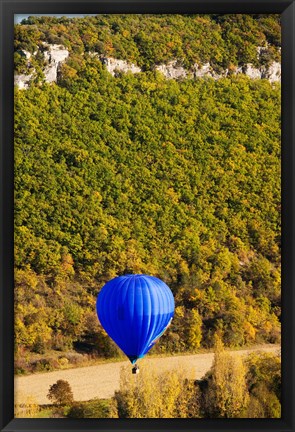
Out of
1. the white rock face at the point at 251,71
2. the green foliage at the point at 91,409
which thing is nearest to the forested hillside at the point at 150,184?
the white rock face at the point at 251,71

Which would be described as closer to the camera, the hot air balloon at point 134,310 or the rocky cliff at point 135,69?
the hot air balloon at point 134,310

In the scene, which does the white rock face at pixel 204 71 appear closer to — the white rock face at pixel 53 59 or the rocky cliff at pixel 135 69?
the rocky cliff at pixel 135 69

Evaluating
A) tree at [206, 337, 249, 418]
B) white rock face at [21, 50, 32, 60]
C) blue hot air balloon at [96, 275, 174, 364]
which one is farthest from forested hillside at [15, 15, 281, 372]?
blue hot air balloon at [96, 275, 174, 364]

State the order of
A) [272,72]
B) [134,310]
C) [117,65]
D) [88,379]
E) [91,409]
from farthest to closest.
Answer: [272,72] → [117,65] → [88,379] → [91,409] → [134,310]

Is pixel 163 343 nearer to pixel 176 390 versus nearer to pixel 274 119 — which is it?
pixel 176 390

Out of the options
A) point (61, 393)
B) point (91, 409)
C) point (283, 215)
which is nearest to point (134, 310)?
point (91, 409)

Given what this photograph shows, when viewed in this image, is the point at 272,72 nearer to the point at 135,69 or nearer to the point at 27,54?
the point at 135,69

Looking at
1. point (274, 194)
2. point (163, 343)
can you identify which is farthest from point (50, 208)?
point (274, 194)
